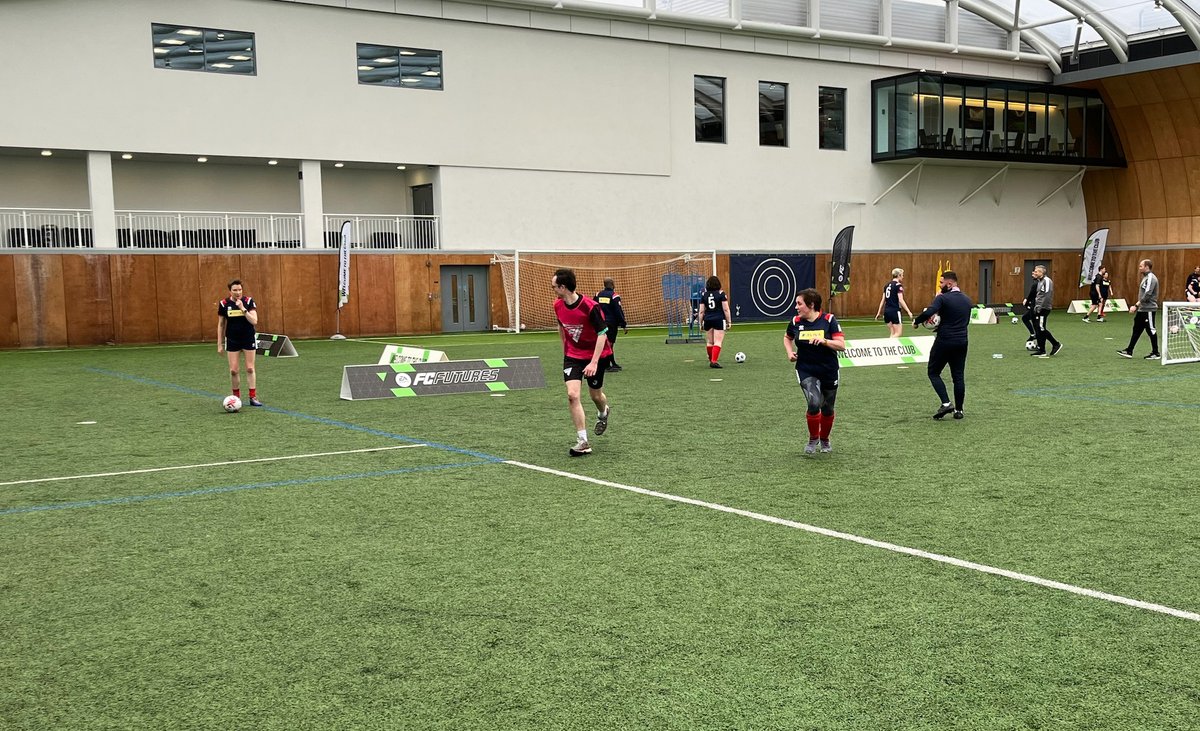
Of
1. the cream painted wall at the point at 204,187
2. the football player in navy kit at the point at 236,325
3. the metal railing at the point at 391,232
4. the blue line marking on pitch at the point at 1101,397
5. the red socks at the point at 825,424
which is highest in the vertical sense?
the cream painted wall at the point at 204,187

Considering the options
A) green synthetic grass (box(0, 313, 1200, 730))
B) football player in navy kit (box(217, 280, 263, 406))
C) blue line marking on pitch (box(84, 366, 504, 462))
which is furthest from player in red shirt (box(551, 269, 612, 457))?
football player in navy kit (box(217, 280, 263, 406))

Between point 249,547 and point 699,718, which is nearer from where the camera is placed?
point 699,718

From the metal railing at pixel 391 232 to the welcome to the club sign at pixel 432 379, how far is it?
60.2 feet

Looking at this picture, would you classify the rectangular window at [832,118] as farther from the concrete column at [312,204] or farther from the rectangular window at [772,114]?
the concrete column at [312,204]

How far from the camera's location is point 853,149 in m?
42.2

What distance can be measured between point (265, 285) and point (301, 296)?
3.73 ft

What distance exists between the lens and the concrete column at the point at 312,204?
106ft

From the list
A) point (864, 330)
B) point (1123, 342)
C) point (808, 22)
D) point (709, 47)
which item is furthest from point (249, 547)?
point (808, 22)

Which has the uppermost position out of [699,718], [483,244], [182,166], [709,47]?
[709,47]

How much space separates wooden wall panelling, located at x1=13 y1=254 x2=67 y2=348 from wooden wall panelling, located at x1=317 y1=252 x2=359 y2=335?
729 cm

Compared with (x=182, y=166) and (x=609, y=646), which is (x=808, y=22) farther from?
(x=609, y=646)

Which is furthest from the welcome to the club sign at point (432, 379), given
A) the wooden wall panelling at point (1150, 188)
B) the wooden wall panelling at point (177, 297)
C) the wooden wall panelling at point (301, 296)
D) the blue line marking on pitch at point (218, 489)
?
the wooden wall panelling at point (1150, 188)

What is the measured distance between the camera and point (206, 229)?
32.0 meters

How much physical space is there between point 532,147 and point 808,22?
1292 centimetres
